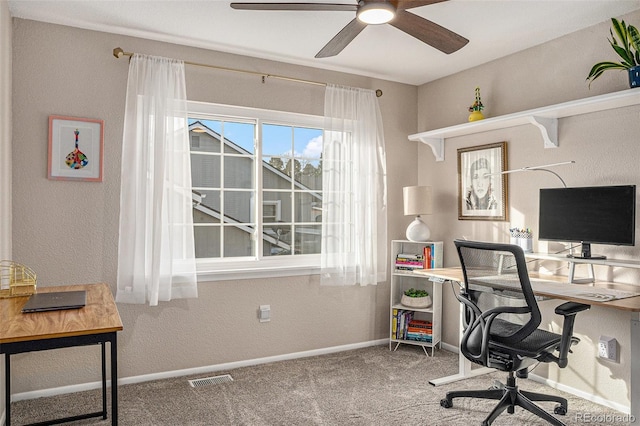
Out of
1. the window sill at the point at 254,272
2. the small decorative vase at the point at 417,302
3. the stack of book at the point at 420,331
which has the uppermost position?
the window sill at the point at 254,272

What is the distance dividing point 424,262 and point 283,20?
2.29 m

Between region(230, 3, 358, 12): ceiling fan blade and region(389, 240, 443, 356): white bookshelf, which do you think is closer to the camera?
region(230, 3, 358, 12): ceiling fan blade

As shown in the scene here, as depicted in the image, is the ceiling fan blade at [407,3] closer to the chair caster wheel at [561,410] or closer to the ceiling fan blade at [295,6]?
the ceiling fan blade at [295,6]

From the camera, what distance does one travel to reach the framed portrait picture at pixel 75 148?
305 cm

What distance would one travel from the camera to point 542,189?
3.13 m

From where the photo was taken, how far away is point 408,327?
411 centimetres

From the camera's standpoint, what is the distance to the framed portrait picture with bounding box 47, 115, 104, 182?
3051 millimetres

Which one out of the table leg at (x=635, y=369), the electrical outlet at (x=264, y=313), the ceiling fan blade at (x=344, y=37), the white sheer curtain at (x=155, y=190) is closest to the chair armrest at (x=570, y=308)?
the table leg at (x=635, y=369)

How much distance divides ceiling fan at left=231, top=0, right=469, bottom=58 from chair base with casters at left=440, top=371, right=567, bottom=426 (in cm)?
191

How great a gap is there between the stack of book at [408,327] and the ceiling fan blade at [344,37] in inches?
94.0

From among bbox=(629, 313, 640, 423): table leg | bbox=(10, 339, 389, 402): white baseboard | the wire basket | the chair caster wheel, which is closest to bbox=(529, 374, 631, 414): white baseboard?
the chair caster wheel

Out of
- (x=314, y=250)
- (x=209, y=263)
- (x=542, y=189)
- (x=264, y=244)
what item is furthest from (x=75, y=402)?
(x=542, y=189)

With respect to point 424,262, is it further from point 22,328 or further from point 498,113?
point 22,328

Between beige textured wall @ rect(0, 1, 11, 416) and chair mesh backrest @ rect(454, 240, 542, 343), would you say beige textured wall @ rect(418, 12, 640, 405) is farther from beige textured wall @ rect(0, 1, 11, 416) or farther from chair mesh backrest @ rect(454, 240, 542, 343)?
beige textured wall @ rect(0, 1, 11, 416)
